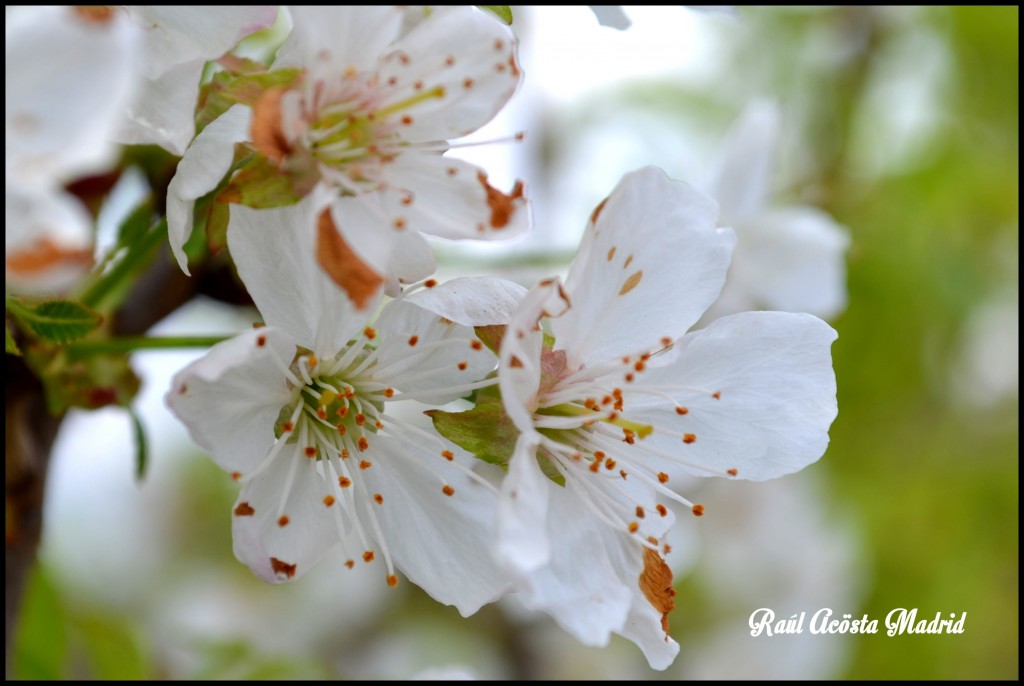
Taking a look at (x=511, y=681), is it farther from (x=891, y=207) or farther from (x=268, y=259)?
(x=268, y=259)

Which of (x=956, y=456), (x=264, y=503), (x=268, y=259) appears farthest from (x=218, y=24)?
(x=956, y=456)

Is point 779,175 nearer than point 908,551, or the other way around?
point 908,551

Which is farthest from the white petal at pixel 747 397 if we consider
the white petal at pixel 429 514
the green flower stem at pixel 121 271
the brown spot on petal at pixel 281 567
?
the green flower stem at pixel 121 271

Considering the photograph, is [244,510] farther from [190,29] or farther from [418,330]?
[190,29]

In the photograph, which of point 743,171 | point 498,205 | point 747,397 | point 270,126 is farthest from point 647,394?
point 743,171

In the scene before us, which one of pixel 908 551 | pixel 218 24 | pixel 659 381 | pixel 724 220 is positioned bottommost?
pixel 908 551

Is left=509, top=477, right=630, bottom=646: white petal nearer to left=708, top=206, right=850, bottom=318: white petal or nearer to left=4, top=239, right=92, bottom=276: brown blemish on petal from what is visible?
left=4, top=239, right=92, bottom=276: brown blemish on petal

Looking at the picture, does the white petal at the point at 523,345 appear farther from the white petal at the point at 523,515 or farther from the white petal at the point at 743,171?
the white petal at the point at 743,171
